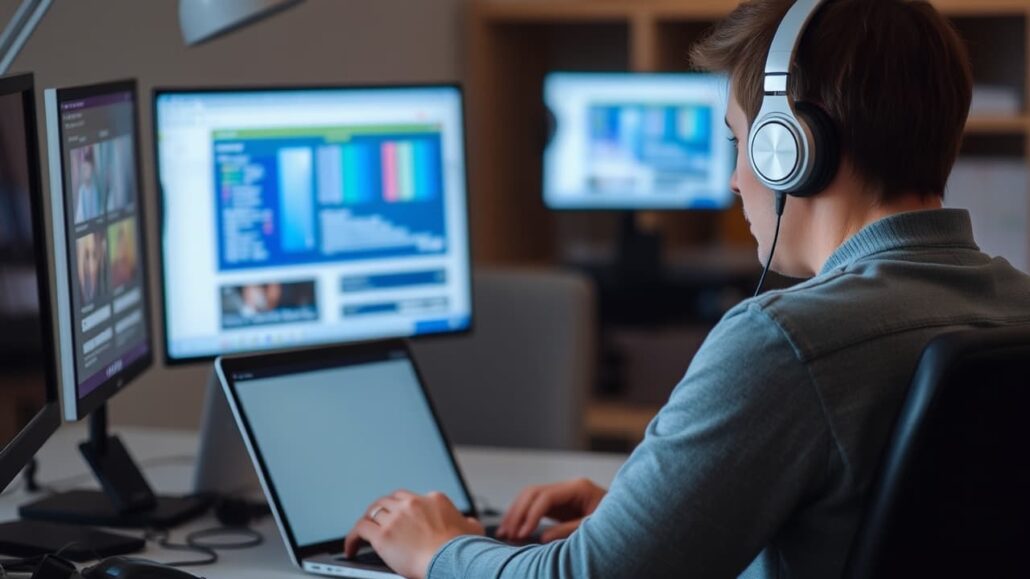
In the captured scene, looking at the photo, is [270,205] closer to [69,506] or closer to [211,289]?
[211,289]

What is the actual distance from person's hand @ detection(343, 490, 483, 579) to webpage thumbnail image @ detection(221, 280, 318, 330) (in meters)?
0.40

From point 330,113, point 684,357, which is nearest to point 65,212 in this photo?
point 330,113

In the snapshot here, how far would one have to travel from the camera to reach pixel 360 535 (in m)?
1.41

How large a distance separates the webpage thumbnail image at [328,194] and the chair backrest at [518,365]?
398mm

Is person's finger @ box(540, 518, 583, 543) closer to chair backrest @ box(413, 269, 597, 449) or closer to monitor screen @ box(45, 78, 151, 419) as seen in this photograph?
monitor screen @ box(45, 78, 151, 419)

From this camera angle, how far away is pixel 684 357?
3270 mm

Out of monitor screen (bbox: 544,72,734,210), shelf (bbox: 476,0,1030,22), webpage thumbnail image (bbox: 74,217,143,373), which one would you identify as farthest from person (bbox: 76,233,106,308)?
shelf (bbox: 476,0,1030,22)

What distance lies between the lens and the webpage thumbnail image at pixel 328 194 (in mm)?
1705

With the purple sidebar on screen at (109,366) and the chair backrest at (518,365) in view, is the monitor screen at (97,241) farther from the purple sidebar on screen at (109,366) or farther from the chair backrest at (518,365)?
the chair backrest at (518,365)

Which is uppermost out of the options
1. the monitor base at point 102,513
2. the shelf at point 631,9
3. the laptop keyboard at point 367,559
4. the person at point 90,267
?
the shelf at point 631,9

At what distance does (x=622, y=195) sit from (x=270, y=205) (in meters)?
1.84

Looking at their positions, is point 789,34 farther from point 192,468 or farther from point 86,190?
point 192,468

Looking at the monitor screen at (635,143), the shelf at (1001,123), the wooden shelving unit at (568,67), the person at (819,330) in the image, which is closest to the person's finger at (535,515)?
the person at (819,330)

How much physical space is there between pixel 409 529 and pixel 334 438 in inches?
9.3
